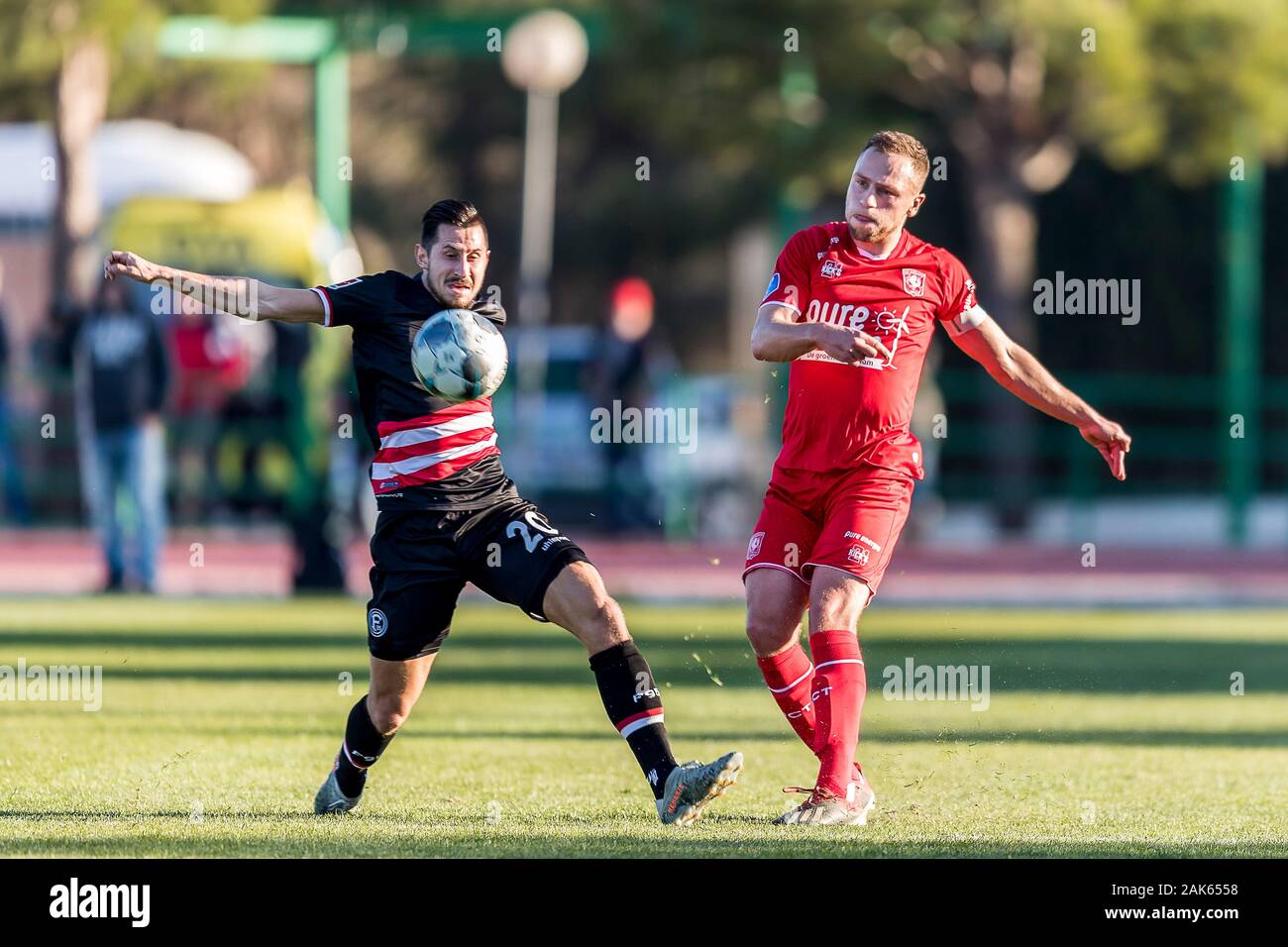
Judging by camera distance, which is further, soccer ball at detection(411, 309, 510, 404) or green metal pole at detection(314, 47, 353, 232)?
green metal pole at detection(314, 47, 353, 232)

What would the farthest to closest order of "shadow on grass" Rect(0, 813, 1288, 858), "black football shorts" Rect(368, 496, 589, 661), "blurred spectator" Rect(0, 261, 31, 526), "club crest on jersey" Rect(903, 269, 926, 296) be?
"blurred spectator" Rect(0, 261, 31, 526) → "club crest on jersey" Rect(903, 269, 926, 296) → "black football shorts" Rect(368, 496, 589, 661) → "shadow on grass" Rect(0, 813, 1288, 858)

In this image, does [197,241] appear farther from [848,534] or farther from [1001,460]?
[848,534]

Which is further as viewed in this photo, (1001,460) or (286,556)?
(1001,460)

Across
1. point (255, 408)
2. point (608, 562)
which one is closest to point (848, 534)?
point (608, 562)

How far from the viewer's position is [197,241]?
968 inches

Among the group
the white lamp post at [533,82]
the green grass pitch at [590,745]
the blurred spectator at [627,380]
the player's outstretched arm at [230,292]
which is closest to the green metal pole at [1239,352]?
the blurred spectator at [627,380]

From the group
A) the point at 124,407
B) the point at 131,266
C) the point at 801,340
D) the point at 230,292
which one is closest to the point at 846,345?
the point at 801,340

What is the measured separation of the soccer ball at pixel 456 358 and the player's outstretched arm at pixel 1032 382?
1.71 metres

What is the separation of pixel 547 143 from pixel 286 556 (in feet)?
50.8

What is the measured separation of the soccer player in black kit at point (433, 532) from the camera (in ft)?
22.7

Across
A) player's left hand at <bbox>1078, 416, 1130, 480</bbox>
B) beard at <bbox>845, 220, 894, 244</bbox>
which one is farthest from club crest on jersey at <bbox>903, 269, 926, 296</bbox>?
player's left hand at <bbox>1078, 416, 1130, 480</bbox>

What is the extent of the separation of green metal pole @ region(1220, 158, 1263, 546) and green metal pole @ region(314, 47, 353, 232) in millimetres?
9994

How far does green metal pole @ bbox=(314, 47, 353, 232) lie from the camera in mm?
23766

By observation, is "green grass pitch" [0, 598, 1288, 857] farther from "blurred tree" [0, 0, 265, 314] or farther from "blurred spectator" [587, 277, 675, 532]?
"blurred tree" [0, 0, 265, 314]
